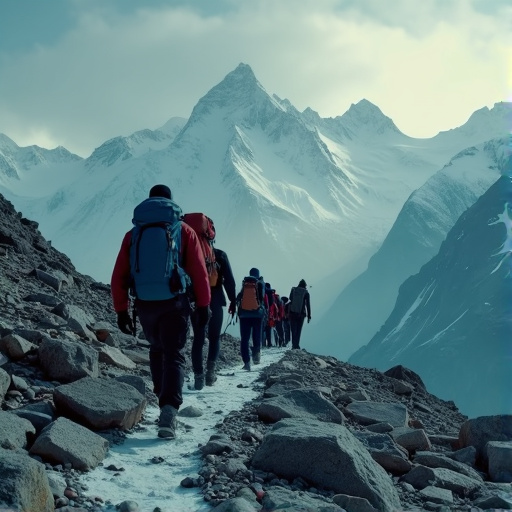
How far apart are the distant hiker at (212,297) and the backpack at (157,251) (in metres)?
2.52

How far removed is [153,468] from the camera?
582cm

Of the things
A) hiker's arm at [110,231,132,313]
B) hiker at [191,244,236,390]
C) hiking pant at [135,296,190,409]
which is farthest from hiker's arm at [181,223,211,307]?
hiker at [191,244,236,390]

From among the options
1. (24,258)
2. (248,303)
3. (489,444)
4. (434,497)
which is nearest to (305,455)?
(434,497)

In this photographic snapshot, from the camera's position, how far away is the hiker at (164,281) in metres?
6.70

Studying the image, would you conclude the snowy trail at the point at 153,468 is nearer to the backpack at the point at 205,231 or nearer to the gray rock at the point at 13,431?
the gray rock at the point at 13,431

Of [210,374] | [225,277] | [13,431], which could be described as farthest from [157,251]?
[210,374]

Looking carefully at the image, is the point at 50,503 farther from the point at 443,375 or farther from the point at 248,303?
the point at 443,375

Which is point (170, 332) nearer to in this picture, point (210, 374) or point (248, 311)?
point (210, 374)

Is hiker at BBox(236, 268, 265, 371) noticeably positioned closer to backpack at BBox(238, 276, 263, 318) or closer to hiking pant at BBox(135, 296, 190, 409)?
backpack at BBox(238, 276, 263, 318)

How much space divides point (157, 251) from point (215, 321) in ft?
15.2

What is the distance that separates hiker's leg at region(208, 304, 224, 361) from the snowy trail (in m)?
2.63

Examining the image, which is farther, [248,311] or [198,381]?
[248,311]

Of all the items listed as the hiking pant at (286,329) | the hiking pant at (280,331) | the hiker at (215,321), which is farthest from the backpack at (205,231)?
the hiking pant at (286,329)

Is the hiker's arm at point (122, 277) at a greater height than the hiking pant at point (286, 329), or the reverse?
the hiking pant at point (286, 329)
